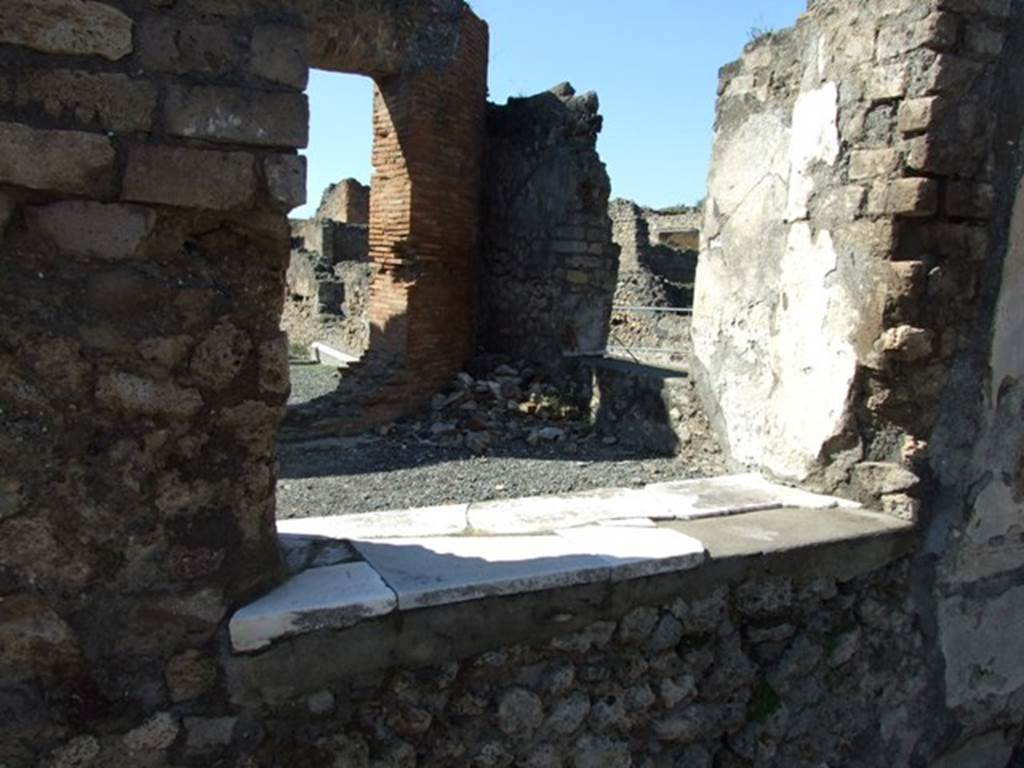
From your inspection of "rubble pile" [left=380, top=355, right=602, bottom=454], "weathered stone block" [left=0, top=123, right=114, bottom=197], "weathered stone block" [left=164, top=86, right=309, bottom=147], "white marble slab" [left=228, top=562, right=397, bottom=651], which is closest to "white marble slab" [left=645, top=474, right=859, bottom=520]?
"white marble slab" [left=228, top=562, right=397, bottom=651]

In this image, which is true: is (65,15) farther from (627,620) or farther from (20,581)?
(627,620)

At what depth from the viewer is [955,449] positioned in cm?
284

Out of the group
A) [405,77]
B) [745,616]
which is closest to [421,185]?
[405,77]

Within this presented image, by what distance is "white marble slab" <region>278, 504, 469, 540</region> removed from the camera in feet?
7.80

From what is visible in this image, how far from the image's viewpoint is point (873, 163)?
2807mm

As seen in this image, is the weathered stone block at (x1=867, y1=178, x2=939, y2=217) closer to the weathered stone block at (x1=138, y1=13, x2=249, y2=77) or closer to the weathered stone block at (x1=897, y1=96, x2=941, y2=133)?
the weathered stone block at (x1=897, y1=96, x2=941, y2=133)

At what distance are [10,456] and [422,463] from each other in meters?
4.43

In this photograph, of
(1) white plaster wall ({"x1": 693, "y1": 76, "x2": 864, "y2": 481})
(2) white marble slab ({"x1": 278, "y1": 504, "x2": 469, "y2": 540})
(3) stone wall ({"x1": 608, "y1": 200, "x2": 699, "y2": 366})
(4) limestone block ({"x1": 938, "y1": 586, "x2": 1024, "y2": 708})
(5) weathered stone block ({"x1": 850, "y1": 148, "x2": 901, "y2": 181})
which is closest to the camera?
(2) white marble slab ({"x1": 278, "y1": 504, "x2": 469, "y2": 540})

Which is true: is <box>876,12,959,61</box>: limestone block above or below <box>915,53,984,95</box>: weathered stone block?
above

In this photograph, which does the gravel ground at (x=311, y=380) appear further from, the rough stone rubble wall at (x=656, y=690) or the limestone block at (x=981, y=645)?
the limestone block at (x=981, y=645)

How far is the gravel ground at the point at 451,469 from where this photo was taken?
4.73 metres

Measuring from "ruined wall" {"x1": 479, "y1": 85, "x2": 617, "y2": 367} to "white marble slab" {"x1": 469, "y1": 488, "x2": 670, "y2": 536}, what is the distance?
484 centimetres

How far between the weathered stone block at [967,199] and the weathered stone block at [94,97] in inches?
97.8

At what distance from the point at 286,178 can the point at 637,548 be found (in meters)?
1.40
